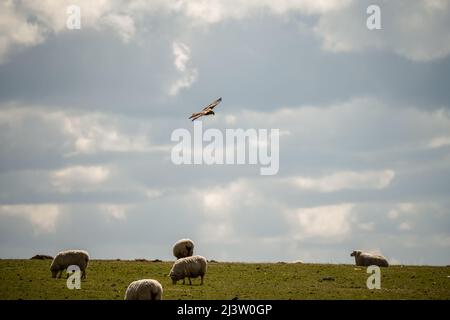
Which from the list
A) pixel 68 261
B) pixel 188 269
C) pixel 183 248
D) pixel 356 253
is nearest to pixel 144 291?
pixel 188 269

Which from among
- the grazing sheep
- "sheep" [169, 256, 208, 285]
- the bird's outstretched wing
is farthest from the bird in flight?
the grazing sheep

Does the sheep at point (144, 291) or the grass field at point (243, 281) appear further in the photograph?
the grass field at point (243, 281)

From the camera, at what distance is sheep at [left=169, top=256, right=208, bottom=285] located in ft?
148

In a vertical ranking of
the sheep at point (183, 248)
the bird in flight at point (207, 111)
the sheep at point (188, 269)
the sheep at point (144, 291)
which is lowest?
the sheep at point (144, 291)

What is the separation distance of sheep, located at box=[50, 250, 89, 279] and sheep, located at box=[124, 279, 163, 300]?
974 centimetres

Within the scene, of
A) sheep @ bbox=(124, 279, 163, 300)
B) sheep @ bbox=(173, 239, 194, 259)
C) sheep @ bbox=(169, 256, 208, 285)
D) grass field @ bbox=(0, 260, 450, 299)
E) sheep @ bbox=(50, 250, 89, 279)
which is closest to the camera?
sheep @ bbox=(124, 279, 163, 300)

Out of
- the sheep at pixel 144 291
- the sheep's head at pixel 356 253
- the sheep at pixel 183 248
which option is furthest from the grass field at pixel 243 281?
the sheep's head at pixel 356 253

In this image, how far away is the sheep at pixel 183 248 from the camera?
55812 mm

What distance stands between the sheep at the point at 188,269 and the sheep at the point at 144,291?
8202 millimetres

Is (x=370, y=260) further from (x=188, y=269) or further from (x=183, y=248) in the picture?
(x=188, y=269)

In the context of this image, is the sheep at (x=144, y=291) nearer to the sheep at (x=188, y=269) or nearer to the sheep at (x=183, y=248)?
the sheep at (x=188, y=269)

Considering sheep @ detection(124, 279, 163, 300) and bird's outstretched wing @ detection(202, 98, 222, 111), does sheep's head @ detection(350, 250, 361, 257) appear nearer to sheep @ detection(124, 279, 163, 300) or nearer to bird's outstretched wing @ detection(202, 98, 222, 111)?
bird's outstretched wing @ detection(202, 98, 222, 111)
